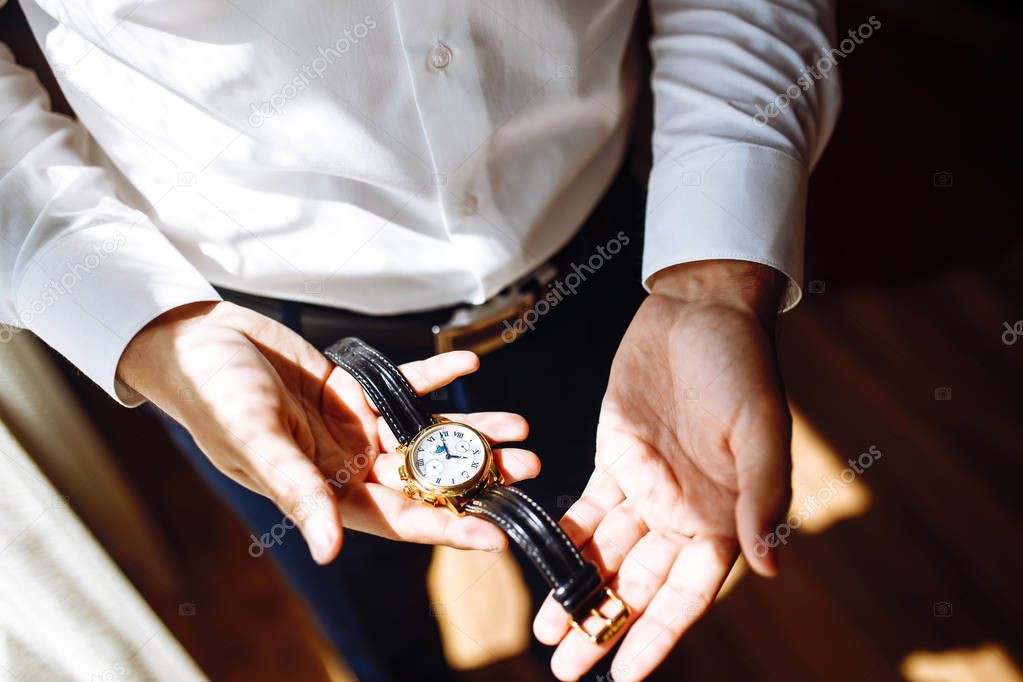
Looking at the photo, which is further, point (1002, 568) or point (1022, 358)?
point (1022, 358)

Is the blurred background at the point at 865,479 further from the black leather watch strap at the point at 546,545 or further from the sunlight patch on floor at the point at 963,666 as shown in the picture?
the black leather watch strap at the point at 546,545

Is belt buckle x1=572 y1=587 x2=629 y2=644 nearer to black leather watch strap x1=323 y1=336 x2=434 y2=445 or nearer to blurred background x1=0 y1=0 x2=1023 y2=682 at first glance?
black leather watch strap x1=323 y1=336 x2=434 y2=445

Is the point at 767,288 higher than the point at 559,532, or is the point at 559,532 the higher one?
the point at 767,288

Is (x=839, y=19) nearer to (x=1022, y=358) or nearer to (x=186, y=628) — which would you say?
(x=1022, y=358)

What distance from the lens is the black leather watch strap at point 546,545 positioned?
38.3 inches

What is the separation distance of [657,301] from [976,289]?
1.54 m

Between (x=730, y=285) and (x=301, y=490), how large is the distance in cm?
64

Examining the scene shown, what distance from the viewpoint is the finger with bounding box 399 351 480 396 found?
1.10 meters

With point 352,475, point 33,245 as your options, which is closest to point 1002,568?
point 352,475

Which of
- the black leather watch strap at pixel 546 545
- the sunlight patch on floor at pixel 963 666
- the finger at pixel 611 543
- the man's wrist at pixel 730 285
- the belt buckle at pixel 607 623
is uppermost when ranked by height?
the man's wrist at pixel 730 285

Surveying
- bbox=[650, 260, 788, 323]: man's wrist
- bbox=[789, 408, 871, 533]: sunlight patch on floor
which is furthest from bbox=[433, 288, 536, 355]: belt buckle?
bbox=[789, 408, 871, 533]: sunlight patch on floor

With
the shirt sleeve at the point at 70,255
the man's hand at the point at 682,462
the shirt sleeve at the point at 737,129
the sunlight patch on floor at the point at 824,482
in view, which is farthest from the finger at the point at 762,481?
the sunlight patch on floor at the point at 824,482

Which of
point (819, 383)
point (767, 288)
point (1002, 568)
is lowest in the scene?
point (1002, 568)

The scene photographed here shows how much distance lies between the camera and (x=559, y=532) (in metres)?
1.02
